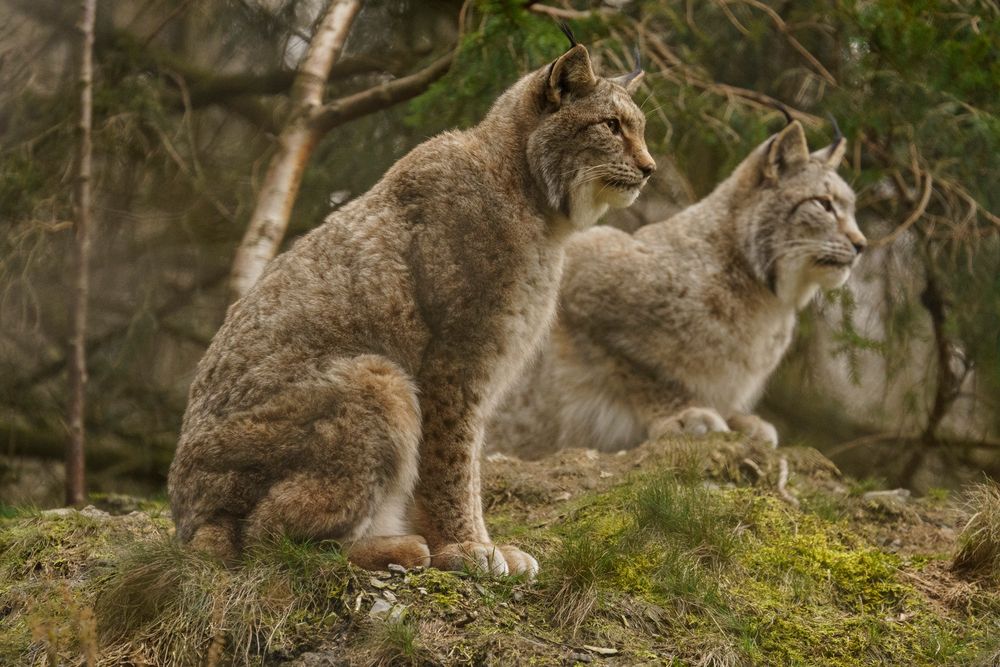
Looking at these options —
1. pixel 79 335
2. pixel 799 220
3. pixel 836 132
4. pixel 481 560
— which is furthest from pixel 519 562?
pixel 836 132

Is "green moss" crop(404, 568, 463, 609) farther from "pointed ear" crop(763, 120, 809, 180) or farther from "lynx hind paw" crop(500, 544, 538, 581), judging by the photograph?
"pointed ear" crop(763, 120, 809, 180)

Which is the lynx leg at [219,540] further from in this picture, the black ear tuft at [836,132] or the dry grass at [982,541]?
the black ear tuft at [836,132]

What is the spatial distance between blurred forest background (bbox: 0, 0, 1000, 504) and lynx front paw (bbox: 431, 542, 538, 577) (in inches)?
137

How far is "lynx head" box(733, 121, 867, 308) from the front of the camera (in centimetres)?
755

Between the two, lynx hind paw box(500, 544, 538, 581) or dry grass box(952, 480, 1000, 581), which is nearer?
lynx hind paw box(500, 544, 538, 581)

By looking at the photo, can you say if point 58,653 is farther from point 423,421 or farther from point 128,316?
point 128,316

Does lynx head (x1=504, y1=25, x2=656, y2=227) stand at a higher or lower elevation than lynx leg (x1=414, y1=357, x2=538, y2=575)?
higher

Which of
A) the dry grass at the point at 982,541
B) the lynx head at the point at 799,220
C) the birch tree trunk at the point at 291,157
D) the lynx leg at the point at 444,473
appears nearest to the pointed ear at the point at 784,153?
the lynx head at the point at 799,220

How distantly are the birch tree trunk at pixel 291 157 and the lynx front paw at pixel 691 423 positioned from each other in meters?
2.57

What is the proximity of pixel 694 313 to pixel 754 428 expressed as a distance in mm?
808

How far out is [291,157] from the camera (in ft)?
24.5

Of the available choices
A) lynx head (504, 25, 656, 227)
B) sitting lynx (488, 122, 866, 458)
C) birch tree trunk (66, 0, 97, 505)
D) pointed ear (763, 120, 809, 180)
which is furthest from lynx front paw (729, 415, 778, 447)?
birch tree trunk (66, 0, 97, 505)

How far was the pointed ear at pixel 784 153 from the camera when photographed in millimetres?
7704

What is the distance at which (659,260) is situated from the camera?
305 inches
